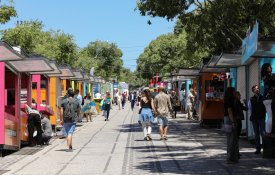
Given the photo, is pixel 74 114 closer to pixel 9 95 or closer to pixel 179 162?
pixel 9 95

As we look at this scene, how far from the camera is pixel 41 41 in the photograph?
52.7m

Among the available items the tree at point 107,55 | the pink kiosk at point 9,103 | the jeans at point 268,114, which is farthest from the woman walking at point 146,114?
the tree at point 107,55

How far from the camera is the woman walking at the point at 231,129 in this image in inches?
491

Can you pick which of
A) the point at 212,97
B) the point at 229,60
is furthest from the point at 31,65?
the point at 212,97

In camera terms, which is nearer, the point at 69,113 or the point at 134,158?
the point at 134,158

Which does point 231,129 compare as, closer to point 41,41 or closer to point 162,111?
point 162,111

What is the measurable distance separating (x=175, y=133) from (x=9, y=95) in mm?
7723

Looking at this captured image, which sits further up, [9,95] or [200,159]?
[9,95]

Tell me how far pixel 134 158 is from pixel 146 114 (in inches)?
207

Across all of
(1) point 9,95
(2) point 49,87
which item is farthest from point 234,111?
(2) point 49,87

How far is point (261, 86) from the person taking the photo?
634 inches

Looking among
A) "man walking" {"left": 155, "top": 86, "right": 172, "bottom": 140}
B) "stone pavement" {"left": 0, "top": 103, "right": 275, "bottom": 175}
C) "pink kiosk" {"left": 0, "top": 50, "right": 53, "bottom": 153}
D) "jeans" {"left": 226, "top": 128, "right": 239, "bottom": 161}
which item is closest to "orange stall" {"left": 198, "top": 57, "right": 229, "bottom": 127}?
"stone pavement" {"left": 0, "top": 103, "right": 275, "bottom": 175}

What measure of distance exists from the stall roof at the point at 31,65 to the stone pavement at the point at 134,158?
2.34 m

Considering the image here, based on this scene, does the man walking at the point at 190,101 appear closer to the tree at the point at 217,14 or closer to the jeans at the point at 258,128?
the tree at the point at 217,14
